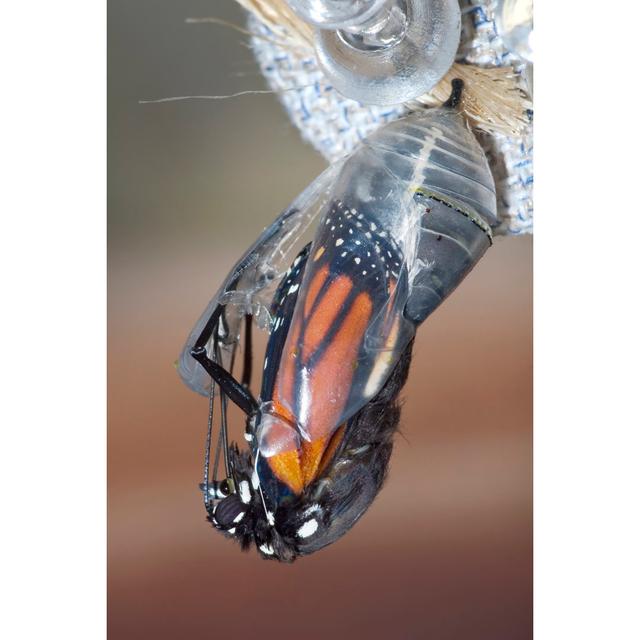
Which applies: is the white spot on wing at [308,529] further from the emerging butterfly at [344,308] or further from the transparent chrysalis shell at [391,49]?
the transparent chrysalis shell at [391,49]

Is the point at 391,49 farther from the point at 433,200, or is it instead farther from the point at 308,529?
the point at 308,529
